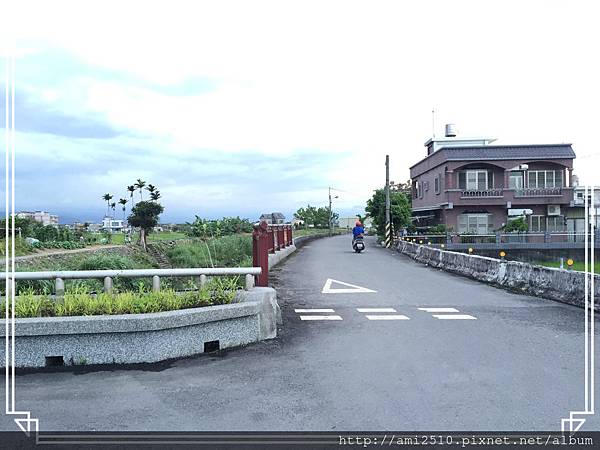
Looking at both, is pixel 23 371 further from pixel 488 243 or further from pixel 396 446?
pixel 488 243

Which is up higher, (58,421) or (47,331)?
(47,331)

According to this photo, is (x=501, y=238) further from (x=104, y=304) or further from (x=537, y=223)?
(x=104, y=304)

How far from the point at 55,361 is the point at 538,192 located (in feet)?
124

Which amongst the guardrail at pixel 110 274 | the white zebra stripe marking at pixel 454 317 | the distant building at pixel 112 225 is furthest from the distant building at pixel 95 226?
the white zebra stripe marking at pixel 454 317

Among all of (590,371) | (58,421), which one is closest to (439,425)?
(590,371)

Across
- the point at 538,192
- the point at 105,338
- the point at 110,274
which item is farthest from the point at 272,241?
the point at 538,192

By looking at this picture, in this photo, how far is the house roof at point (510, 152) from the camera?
37.3 m

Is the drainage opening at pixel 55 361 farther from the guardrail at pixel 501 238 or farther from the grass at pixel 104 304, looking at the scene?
the guardrail at pixel 501 238

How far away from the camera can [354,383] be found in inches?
213

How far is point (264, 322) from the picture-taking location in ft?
24.3

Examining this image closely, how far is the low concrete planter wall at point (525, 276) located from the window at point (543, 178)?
76.0 feet

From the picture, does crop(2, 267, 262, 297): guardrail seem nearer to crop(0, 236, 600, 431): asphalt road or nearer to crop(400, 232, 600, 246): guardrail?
crop(0, 236, 600, 431): asphalt road

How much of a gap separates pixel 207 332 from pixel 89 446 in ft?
9.05

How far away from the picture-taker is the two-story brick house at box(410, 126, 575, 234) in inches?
1473
